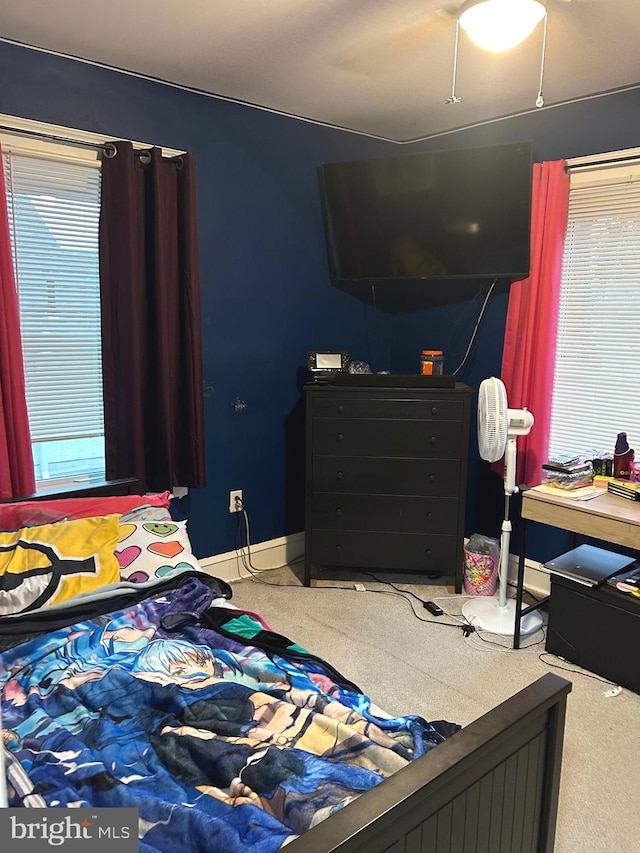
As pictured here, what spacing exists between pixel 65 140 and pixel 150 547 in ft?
5.67

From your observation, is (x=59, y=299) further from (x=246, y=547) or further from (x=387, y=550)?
(x=387, y=550)

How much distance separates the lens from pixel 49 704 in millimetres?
1641

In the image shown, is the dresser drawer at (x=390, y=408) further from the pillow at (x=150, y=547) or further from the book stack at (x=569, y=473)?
the pillow at (x=150, y=547)

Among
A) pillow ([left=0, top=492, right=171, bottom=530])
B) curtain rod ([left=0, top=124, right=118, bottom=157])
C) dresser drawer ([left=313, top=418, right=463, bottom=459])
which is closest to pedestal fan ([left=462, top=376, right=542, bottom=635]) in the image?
dresser drawer ([left=313, top=418, right=463, bottom=459])

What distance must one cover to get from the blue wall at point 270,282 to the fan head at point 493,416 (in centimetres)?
73

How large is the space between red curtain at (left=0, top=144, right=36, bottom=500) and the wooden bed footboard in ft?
6.83

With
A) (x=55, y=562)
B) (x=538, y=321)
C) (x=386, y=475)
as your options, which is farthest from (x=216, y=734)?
(x=538, y=321)

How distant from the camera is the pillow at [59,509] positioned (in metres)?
2.35

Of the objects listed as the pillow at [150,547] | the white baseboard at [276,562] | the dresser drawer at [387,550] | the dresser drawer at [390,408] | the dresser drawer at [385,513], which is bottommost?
the white baseboard at [276,562]

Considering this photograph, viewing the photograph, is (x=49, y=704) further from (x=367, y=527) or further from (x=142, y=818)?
(x=367, y=527)

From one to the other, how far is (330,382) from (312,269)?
29.2 inches

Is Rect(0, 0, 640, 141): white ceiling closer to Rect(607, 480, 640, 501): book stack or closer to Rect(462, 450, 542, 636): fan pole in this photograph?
Rect(462, 450, 542, 636): fan pole

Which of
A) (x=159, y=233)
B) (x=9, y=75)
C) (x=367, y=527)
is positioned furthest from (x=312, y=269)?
(x=9, y=75)

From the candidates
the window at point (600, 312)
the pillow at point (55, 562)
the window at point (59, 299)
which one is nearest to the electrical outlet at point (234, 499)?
the window at point (59, 299)
